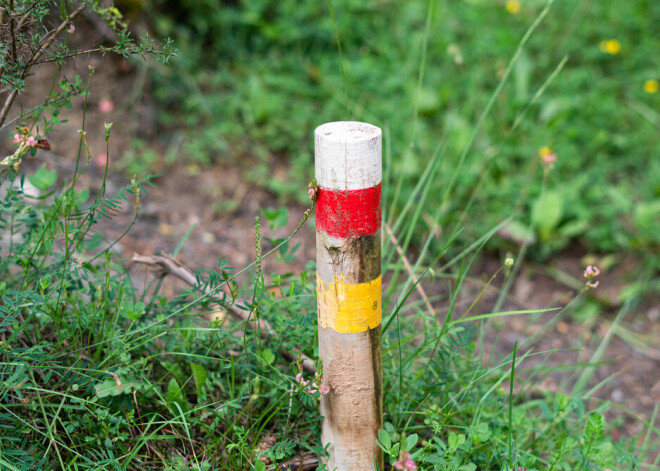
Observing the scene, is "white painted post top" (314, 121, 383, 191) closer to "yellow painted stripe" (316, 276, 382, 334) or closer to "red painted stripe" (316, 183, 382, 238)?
"red painted stripe" (316, 183, 382, 238)

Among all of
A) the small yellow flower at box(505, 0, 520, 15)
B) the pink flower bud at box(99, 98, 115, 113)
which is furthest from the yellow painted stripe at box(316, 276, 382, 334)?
the small yellow flower at box(505, 0, 520, 15)

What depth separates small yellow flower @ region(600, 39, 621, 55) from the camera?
11.8ft

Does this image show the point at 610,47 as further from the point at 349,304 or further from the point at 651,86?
the point at 349,304

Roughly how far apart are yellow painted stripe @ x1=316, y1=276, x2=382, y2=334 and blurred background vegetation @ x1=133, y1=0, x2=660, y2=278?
1.74 m

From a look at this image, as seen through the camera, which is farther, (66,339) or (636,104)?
(636,104)

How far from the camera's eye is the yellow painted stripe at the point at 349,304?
1215 mm

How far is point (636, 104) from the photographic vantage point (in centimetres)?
346

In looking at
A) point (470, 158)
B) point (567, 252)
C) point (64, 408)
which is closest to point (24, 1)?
point (64, 408)

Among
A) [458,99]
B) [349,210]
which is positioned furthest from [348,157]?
[458,99]

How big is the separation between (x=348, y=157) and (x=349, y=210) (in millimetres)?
113

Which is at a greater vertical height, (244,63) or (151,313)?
(244,63)

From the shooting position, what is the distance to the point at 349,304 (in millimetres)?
1219

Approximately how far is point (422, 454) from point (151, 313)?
823 millimetres

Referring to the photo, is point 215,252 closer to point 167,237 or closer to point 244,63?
point 167,237
